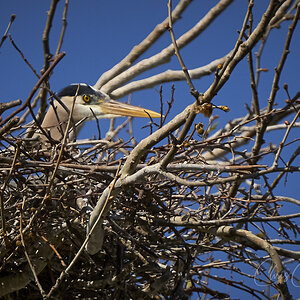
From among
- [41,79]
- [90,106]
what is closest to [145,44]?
[90,106]

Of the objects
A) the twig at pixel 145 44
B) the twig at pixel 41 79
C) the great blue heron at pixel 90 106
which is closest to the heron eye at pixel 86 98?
the great blue heron at pixel 90 106

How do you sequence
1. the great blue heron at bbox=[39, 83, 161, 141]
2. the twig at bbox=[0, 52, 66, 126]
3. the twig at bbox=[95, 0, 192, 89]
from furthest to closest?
the great blue heron at bbox=[39, 83, 161, 141]
the twig at bbox=[95, 0, 192, 89]
the twig at bbox=[0, 52, 66, 126]

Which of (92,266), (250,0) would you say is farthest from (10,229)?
(250,0)

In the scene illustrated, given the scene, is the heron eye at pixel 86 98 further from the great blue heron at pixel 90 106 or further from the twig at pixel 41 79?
the twig at pixel 41 79

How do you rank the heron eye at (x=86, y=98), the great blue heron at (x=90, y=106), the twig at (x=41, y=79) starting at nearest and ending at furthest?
the twig at (x=41, y=79), the great blue heron at (x=90, y=106), the heron eye at (x=86, y=98)

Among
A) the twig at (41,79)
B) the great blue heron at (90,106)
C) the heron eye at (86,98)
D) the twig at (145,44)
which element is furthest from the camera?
the heron eye at (86,98)

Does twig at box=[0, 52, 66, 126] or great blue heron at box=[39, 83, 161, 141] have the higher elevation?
great blue heron at box=[39, 83, 161, 141]

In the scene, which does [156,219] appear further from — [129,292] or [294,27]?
[294,27]

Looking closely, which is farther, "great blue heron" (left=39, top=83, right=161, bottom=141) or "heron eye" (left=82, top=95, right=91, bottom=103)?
"heron eye" (left=82, top=95, right=91, bottom=103)

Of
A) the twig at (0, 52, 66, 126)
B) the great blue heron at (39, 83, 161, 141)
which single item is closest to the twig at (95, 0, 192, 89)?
the great blue heron at (39, 83, 161, 141)

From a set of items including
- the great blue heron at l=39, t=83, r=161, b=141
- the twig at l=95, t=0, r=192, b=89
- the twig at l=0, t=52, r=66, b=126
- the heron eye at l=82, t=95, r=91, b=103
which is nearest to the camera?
the twig at l=0, t=52, r=66, b=126

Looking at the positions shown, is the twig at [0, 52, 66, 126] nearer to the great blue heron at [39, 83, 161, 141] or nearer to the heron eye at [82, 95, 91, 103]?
the great blue heron at [39, 83, 161, 141]

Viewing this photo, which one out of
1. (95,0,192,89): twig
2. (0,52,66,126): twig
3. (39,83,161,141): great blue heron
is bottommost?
(0,52,66,126): twig

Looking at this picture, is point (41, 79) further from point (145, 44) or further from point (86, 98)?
point (86, 98)
